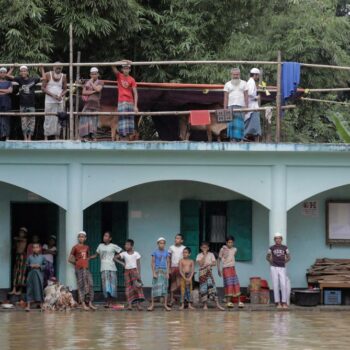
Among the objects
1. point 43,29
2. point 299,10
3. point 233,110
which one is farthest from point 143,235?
point 299,10

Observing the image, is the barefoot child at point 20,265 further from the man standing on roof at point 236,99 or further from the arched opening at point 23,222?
the man standing on roof at point 236,99

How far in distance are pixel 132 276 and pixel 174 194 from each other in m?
2.29

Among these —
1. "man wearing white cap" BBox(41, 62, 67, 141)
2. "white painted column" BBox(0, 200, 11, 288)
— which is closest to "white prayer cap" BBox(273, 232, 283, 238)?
"man wearing white cap" BBox(41, 62, 67, 141)

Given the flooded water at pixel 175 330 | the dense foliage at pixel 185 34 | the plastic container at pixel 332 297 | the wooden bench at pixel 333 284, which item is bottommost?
the flooded water at pixel 175 330

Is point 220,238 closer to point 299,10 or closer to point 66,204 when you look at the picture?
point 66,204

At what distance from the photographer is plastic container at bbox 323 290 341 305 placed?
21.3 metres

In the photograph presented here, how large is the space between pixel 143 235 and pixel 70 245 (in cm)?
178

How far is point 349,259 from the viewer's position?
22125 mm

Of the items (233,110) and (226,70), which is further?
(226,70)

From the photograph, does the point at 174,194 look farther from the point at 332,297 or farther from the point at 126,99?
the point at 332,297

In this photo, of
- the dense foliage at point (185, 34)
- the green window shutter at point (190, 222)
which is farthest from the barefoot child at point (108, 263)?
the dense foliage at point (185, 34)

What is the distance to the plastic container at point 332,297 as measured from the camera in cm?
2130

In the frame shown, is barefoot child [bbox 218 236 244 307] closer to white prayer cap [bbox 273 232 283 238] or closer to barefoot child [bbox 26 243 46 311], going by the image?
white prayer cap [bbox 273 232 283 238]

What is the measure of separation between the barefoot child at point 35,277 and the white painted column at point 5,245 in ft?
4.32
